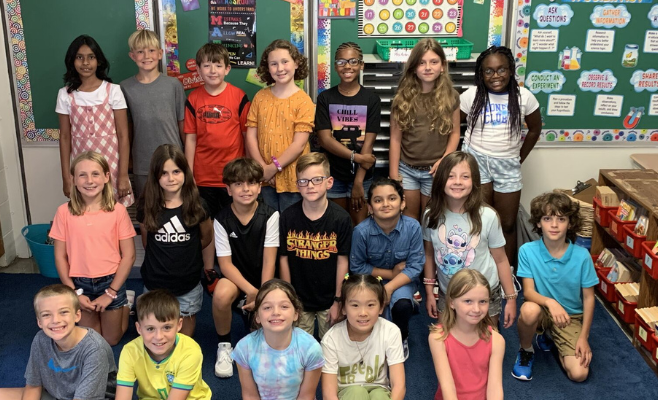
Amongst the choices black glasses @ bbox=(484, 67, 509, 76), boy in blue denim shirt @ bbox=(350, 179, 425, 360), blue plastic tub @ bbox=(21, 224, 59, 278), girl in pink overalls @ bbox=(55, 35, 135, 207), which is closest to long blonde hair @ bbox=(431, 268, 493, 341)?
boy in blue denim shirt @ bbox=(350, 179, 425, 360)

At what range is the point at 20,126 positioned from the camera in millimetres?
4340

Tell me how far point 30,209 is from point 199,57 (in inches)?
66.3

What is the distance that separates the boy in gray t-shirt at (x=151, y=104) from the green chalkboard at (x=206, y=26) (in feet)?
1.03

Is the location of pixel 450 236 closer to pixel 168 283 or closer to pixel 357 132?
pixel 357 132

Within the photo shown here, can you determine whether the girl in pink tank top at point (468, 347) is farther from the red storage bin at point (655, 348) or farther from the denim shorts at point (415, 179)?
the denim shorts at point (415, 179)

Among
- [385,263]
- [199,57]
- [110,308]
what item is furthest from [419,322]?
[199,57]

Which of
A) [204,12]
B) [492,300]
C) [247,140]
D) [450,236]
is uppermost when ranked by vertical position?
[204,12]

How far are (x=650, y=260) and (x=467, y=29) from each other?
1.76 metres

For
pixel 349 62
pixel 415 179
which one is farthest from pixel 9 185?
pixel 415 179

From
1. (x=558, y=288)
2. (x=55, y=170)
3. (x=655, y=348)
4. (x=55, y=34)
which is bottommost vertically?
(x=655, y=348)

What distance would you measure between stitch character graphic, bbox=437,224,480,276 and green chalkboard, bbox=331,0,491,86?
1484 millimetres

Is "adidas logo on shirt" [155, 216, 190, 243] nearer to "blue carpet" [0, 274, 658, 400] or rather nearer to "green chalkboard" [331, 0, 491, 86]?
"blue carpet" [0, 274, 658, 400]

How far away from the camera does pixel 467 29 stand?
419 centimetres

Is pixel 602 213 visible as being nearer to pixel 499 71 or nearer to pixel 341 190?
pixel 499 71
